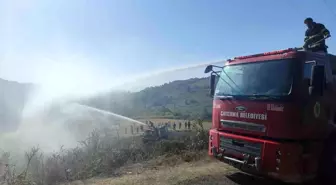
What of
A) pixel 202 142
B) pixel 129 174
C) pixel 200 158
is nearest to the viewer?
pixel 129 174

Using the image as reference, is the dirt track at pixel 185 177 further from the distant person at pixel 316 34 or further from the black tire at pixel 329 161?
A: the distant person at pixel 316 34

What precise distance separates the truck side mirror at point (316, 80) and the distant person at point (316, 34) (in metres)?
1.39

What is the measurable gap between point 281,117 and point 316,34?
2.74m

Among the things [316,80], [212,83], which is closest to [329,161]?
[316,80]

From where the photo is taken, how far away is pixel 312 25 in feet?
23.0

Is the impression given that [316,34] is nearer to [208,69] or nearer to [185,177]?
[208,69]

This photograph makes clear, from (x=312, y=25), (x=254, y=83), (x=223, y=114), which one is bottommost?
(x=223, y=114)

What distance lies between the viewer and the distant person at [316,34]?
6.46 m

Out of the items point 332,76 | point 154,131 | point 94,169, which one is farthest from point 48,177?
point 154,131

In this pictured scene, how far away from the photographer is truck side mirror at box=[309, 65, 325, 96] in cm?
506

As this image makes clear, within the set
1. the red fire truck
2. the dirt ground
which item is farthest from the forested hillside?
the red fire truck

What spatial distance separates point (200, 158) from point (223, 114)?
3.04m

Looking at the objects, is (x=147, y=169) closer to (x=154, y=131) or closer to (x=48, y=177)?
(x=48, y=177)

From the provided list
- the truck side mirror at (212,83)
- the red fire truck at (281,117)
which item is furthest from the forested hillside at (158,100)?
the red fire truck at (281,117)
